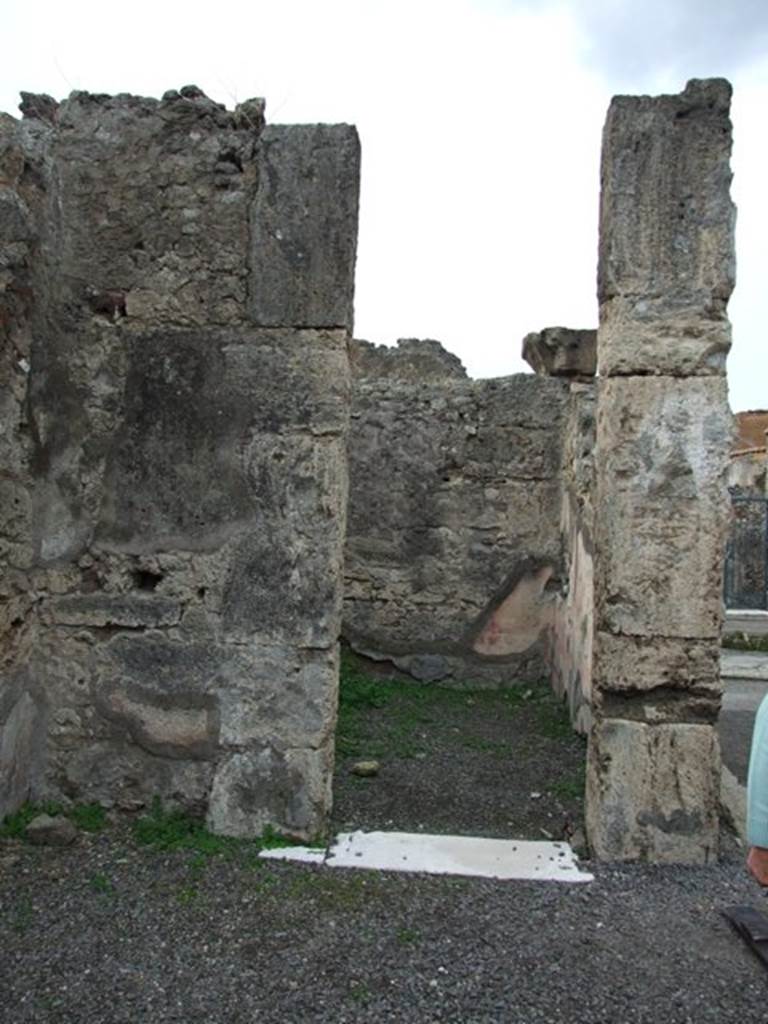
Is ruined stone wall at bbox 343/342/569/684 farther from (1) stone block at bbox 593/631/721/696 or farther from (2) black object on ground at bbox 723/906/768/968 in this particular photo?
(2) black object on ground at bbox 723/906/768/968

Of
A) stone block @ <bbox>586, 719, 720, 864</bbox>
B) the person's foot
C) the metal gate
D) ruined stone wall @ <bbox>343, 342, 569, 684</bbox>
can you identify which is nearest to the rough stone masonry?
stone block @ <bbox>586, 719, 720, 864</bbox>

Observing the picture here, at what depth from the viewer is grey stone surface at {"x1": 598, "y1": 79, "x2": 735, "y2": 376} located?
3.51 meters

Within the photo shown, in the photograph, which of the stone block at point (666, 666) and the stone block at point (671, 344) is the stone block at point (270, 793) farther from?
the stone block at point (671, 344)

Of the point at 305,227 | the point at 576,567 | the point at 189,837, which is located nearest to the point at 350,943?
the point at 189,837

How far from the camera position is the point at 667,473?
351cm

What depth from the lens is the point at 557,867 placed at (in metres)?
3.43

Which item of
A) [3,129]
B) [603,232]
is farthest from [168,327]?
[603,232]

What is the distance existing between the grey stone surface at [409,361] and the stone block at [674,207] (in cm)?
459

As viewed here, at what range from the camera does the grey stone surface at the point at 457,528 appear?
7.00 m

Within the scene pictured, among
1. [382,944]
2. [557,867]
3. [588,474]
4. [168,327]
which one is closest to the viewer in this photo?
[382,944]

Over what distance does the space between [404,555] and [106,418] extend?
3.80m

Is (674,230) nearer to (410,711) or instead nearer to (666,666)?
(666,666)

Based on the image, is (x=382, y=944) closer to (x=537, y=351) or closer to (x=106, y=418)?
(x=106, y=418)

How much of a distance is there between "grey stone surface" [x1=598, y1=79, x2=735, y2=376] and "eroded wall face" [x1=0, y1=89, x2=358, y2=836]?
117 centimetres
